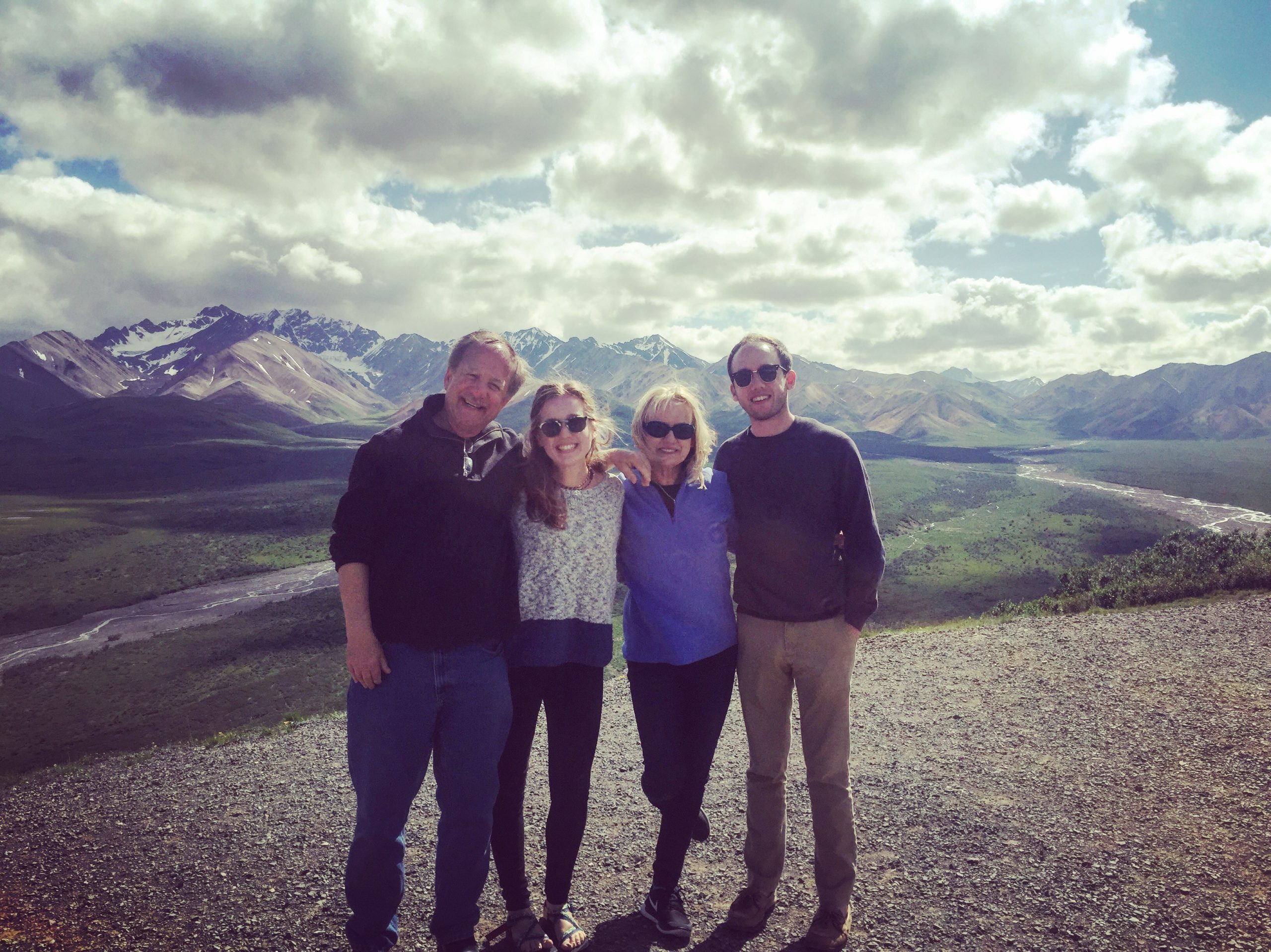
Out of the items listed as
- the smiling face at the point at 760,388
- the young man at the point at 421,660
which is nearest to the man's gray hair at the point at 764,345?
the smiling face at the point at 760,388

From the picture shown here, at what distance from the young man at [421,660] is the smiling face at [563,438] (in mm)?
407

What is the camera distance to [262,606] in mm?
44906

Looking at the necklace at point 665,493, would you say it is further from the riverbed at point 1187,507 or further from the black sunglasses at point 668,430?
the riverbed at point 1187,507

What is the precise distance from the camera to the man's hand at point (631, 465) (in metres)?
3.88

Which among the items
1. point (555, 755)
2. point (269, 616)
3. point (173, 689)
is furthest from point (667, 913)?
point (269, 616)

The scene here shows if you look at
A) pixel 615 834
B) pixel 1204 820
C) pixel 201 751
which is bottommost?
pixel 201 751

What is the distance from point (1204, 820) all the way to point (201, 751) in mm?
11451

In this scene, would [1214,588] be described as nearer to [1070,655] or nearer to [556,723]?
[1070,655]

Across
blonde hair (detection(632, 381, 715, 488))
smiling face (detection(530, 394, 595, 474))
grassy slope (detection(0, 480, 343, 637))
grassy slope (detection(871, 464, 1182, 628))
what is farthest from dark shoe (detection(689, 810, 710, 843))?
grassy slope (detection(0, 480, 343, 637))

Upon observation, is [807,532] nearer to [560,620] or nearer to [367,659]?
[560,620]

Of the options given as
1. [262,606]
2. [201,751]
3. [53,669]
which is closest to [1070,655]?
[201,751]

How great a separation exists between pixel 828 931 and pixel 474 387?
3829mm

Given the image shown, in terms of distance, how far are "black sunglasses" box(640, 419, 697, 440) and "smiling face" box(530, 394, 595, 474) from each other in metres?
0.40

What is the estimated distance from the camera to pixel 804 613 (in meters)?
3.91
